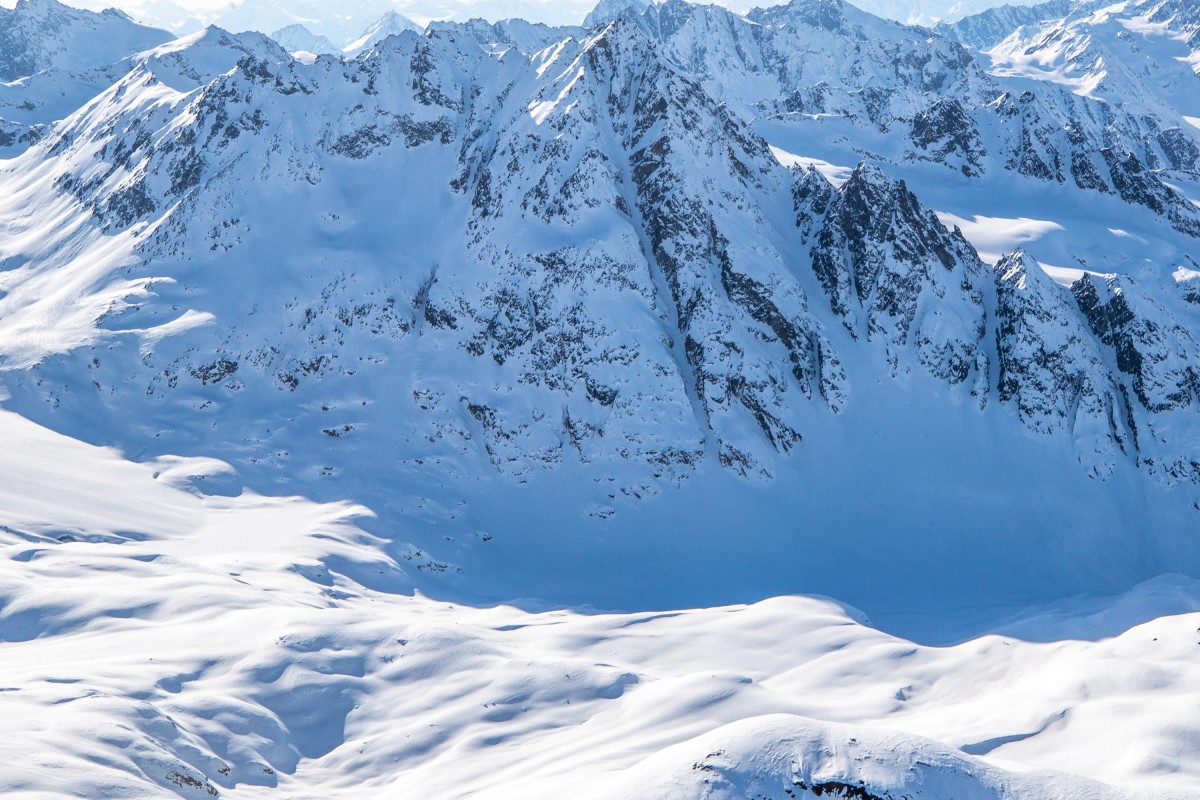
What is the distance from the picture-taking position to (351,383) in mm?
85688

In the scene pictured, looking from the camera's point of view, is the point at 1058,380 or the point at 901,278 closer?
the point at 1058,380

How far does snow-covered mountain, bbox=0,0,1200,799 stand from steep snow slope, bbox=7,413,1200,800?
1.03 ft

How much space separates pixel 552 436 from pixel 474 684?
3405 cm

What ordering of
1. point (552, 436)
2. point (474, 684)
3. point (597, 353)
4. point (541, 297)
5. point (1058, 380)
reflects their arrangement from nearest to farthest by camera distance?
1. point (474, 684)
2. point (552, 436)
3. point (597, 353)
4. point (1058, 380)
5. point (541, 297)

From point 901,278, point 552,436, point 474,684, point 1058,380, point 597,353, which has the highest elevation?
point 901,278

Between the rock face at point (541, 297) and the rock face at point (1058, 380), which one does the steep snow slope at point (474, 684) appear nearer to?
the rock face at point (541, 297)

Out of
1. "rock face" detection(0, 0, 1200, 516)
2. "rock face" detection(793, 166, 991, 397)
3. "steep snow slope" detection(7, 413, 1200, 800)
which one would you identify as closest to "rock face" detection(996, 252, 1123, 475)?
"rock face" detection(0, 0, 1200, 516)

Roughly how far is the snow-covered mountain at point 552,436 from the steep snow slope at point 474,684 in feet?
1.03

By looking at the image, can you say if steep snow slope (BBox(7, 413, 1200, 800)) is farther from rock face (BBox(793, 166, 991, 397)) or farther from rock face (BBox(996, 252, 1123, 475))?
rock face (BBox(793, 166, 991, 397))

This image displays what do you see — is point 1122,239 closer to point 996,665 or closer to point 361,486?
point 996,665

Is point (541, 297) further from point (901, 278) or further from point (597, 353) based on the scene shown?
point (901, 278)

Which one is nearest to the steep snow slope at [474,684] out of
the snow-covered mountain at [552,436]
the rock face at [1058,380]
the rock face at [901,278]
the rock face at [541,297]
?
the snow-covered mountain at [552,436]

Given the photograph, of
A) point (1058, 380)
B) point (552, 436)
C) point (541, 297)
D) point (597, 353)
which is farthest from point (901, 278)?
point (552, 436)

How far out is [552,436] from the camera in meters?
82.3
